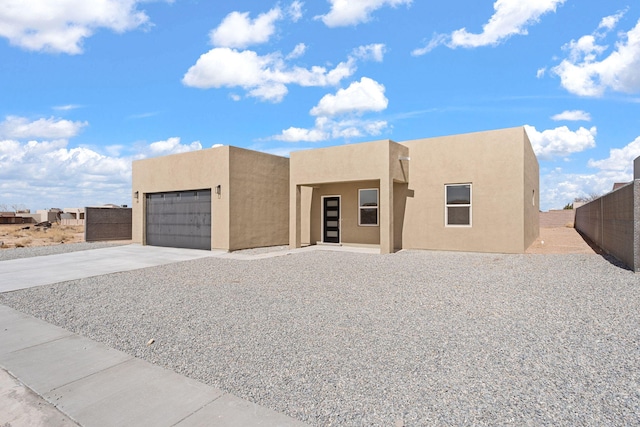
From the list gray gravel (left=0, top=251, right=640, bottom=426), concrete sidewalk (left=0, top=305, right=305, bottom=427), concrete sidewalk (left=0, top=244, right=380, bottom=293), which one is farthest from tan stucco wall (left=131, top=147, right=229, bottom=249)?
concrete sidewalk (left=0, top=305, right=305, bottom=427)

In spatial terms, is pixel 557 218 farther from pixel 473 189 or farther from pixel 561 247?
pixel 473 189

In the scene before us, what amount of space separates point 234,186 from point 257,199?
1.40 meters

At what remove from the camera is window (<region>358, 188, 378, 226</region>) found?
1486 cm

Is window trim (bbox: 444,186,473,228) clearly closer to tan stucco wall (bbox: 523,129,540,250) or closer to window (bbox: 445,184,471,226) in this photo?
window (bbox: 445,184,471,226)

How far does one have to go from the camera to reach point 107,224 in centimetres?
2072

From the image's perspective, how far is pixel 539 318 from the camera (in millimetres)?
5266

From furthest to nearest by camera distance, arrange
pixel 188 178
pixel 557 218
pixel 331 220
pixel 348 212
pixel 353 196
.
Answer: pixel 557 218 → pixel 331 220 → pixel 188 178 → pixel 348 212 → pixel 353 196

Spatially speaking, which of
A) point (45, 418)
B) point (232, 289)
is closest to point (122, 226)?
point (232, 289)

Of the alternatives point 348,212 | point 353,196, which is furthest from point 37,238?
point 353,196

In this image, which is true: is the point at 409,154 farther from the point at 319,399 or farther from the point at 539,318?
the point at 319,399

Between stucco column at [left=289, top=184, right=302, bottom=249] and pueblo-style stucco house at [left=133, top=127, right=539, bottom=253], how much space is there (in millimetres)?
43

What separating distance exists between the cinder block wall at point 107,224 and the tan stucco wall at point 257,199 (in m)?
10.7

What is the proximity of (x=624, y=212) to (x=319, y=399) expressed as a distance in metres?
9.98

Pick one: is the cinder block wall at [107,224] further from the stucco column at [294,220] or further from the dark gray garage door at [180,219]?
the stucco column at [294,220]
